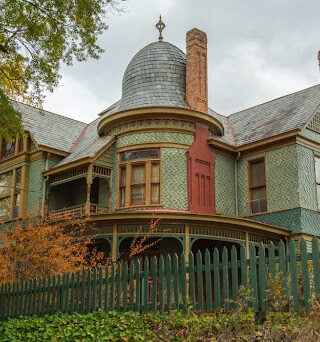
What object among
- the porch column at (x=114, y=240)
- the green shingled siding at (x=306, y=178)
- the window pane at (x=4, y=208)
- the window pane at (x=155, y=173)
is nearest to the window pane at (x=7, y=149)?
the window pane at (x=4, y=208)

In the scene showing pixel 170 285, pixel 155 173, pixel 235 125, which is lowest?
Answer: pixel 170 285

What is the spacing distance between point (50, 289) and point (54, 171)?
1057 centimetres

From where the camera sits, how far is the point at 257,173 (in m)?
20.7

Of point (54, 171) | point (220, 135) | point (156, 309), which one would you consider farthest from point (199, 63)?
point (156, 309)

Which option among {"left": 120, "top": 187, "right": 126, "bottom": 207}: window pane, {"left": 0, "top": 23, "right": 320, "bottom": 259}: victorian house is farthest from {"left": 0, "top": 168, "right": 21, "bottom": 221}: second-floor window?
{"left": 120, "top": 187, "right": 126, "bottom": 207}: window pane

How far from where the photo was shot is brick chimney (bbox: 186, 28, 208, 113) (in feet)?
66.8

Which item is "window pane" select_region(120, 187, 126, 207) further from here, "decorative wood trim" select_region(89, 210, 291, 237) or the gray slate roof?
the gray slate roof

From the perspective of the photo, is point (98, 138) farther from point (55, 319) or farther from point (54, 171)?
point (55, 319)

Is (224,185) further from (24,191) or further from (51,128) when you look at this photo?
(51,128)

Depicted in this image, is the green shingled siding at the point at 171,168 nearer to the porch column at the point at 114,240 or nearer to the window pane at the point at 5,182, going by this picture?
the porch column at the point at 114,240

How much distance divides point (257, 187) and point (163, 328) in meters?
13.0

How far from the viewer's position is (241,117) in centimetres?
2419

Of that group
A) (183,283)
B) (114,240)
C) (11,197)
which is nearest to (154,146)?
(114,240)

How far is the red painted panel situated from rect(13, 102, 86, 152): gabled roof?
6.72 meters
